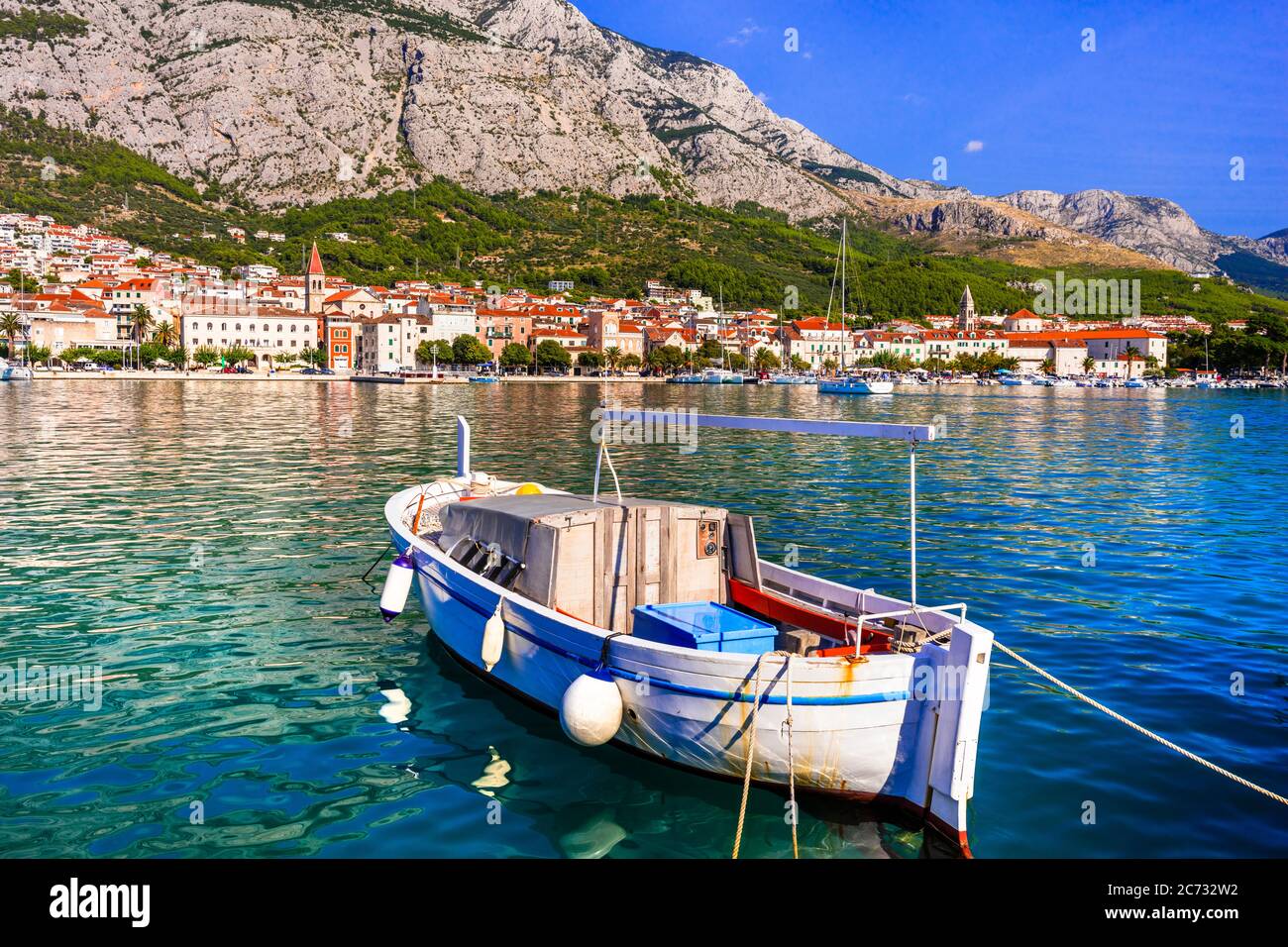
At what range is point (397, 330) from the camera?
140125mm

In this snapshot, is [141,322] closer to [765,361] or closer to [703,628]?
[765,361]

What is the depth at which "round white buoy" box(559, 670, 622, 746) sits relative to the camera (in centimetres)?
851

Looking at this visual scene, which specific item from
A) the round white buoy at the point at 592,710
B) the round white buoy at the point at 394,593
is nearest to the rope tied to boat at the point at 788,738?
the round white buoy at the point at 592,710

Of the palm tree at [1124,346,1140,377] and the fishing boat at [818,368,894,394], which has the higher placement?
the palm tree at [1124,346,1140,377]

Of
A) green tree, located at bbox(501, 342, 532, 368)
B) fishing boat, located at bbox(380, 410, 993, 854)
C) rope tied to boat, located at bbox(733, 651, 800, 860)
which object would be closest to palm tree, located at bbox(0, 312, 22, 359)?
green tree, located at bbox(501, 342, 532, 368)

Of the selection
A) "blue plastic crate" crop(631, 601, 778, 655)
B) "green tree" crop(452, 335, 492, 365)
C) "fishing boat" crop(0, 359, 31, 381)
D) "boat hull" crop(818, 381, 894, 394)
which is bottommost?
"blue plastic crate" crop(631, 601, 778, 655)

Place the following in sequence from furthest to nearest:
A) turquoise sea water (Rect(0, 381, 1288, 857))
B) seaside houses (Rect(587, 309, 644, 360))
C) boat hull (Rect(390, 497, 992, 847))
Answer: seaside houses (Rect(587, 309, 644, 360)), turquoise sea water (Rect(0, 381, 1288, 857)), boat hull (Rect(390, 497, 992, 847))

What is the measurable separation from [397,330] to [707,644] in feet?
457

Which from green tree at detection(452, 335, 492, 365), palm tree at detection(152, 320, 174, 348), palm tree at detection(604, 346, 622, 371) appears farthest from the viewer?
palm tree at detection(604, 346, 622, 371)

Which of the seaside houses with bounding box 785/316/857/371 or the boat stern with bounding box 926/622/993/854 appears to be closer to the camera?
the boat stern with bounding box 926/622/993/854

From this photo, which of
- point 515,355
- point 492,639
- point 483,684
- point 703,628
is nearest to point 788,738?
point 703,628

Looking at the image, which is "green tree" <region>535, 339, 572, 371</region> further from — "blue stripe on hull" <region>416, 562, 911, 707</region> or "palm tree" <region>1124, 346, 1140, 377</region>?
"blue stripe on hull" <region>416, 562, 911, 707</region>

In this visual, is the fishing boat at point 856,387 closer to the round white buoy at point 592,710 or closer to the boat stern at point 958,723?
the round white buoy at point 592,710

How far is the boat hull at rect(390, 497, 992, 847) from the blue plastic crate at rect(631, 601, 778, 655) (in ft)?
2.09
